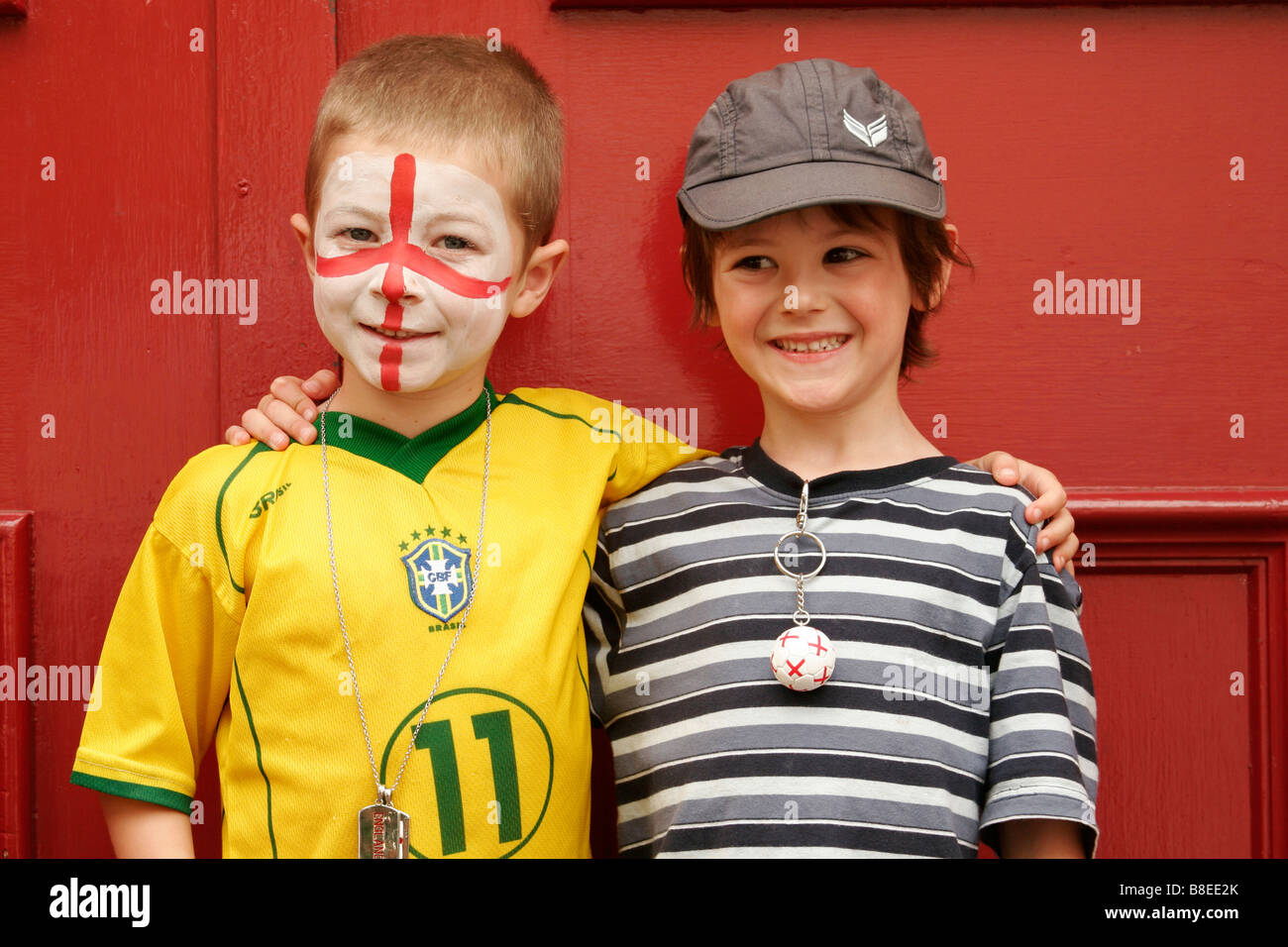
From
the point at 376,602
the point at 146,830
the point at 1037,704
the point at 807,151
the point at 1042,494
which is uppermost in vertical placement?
the point at 807,151

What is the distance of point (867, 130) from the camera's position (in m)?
1.17

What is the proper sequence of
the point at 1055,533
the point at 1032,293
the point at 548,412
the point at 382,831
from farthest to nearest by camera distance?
the point at 1032,293, the point at 548,412, the point at 1055,533, the point at 382,831

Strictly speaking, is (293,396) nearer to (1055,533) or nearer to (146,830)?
(146,830)

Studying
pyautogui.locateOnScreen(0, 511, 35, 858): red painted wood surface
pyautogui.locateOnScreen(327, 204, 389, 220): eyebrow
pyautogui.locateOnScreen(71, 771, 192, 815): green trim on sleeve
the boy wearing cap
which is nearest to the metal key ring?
the boy wearing cap

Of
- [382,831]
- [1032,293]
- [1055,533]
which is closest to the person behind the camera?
[382,831]

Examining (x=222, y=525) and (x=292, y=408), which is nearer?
(x=222, y=525)

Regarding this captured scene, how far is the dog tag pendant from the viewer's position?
1051 mm

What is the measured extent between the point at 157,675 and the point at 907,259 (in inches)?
33.5

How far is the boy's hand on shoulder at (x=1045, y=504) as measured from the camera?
1159 mm

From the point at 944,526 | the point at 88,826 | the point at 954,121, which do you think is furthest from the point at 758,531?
the point at 88,826

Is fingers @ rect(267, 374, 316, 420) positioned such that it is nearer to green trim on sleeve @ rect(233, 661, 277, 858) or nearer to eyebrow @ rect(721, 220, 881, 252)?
green trim on sleeve @ rect(233, 661, 277, 858)

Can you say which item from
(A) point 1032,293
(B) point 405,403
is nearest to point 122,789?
(B) point 405,403

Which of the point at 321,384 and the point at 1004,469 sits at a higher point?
the point at 321,384

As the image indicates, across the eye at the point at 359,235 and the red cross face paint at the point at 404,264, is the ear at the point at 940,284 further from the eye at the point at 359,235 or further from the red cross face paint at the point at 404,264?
the eye at the point at 359,235
